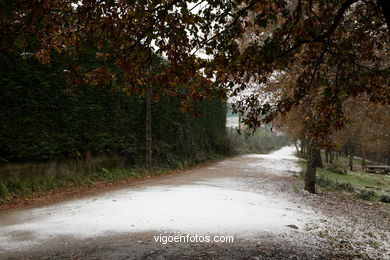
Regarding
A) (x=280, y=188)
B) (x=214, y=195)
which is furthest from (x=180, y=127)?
(x=214, y=195)

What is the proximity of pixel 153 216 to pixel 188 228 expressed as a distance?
1258 mm

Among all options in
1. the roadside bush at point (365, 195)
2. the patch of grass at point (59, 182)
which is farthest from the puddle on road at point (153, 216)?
the roadside bush at point (365, 195)

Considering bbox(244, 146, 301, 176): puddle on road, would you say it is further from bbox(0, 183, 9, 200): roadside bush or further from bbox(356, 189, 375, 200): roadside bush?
bbox(0, 183, 9, 200): roadside bush

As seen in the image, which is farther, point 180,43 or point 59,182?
point 59,182

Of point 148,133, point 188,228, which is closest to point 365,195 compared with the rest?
point 148,133

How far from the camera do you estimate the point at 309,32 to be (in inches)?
223

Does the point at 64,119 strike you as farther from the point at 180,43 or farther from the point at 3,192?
the point at 180,43

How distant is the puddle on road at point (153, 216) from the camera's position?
6067mm

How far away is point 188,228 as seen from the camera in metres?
6.30

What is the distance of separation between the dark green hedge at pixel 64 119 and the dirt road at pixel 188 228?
2800 millimetres

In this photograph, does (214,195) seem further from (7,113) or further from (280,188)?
(7,113)

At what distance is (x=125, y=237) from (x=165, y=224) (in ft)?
3.58

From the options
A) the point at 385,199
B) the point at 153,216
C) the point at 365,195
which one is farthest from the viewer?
the point at 365,195

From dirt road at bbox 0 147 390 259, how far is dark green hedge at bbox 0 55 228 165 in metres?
2.80
